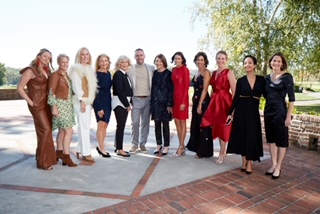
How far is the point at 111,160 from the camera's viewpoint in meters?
4.64

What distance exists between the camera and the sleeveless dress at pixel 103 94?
4489 millimetres

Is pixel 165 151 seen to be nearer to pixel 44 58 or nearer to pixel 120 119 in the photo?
pixel 120 119

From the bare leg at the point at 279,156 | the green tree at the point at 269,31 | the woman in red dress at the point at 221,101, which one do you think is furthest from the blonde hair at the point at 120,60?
the green tree at the point at 269,31

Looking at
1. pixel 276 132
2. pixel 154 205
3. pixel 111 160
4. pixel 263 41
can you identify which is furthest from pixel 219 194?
pixel 263 41

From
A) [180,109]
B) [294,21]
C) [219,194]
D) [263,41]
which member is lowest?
[219,194]

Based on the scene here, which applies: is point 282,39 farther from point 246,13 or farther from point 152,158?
point 152,158

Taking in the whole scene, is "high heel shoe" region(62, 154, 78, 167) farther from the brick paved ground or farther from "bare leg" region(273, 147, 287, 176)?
"bare leg" region(273, 147, 287, 176)

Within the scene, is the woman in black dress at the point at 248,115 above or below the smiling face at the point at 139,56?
below

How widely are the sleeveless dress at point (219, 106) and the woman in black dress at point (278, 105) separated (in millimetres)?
628

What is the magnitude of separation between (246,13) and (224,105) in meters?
7.83

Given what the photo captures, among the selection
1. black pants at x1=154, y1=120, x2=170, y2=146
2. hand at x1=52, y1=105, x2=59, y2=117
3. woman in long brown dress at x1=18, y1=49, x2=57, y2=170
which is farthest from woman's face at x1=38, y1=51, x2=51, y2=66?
black pants at x1=154, y1=120, x2=170, y2=146

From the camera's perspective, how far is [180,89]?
470cm

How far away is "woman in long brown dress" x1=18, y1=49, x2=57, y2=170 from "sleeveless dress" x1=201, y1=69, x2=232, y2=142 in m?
2.42

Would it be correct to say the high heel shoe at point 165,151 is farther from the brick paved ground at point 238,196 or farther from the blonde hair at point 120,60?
the blonde hair at point 120,60
